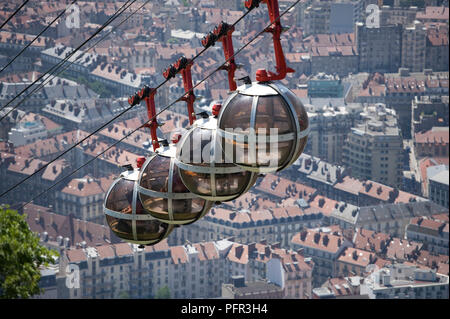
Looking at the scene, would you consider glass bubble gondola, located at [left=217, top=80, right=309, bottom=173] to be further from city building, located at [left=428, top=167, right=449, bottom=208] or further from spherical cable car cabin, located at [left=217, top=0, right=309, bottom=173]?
city building, located at [left=428, top=167, right=449, bottom=208]

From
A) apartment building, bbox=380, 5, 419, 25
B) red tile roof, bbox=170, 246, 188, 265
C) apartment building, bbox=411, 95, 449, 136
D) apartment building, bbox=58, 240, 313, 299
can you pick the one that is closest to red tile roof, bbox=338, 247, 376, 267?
apartment building, bbox=58, 240, 313, 299

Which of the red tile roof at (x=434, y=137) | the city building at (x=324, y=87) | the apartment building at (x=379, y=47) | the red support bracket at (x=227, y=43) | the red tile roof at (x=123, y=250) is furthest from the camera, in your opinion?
the apartment building at (x=379, y=47)

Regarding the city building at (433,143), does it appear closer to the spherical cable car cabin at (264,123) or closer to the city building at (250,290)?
the city building at (250,290)

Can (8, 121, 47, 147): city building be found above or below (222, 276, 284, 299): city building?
above

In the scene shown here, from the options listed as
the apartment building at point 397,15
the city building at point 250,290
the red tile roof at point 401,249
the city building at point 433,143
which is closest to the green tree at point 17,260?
the city building at point 250,290

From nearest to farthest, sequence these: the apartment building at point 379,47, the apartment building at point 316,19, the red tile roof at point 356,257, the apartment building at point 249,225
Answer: the red tile roof at point 356,257 → the apartment building at point 249,225 → the apartment building at point 379,47 → the apartment building at point 316,19

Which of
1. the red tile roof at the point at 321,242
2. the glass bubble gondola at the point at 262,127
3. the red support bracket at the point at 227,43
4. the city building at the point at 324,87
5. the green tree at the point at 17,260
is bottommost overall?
the red tile roof at the point at 321,242

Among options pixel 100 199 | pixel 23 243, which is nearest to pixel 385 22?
pixel 100 199
